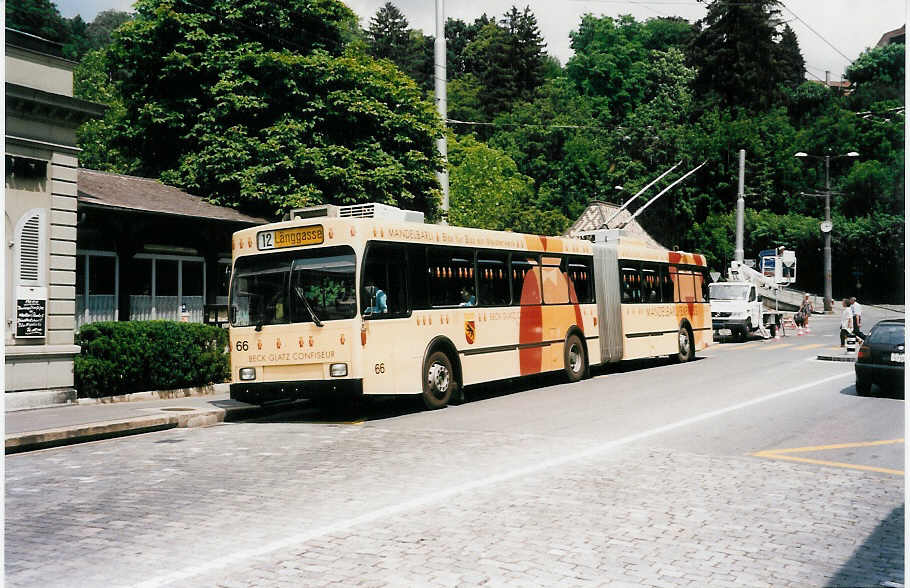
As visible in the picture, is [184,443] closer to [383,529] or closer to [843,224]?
[383,529]

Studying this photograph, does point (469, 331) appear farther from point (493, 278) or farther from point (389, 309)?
point (389, 309)

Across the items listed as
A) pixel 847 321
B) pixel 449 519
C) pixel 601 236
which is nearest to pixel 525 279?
pixel 601 236

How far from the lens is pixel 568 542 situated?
6.20 meters

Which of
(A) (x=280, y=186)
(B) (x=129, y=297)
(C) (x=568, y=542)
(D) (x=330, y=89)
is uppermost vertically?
(D) (x=330, y=89)

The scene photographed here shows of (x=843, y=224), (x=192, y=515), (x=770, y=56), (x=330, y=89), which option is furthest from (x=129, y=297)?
(x=770, y=56)

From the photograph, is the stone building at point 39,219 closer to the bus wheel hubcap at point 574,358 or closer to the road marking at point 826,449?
the bus wheel hubcap at point 574,358

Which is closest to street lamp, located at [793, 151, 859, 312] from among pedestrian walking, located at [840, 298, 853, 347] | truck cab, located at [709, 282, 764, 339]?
truck cab, located at [709, 282, 764, 339]

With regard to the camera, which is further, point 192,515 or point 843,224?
point 843,224

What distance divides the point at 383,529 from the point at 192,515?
174cm

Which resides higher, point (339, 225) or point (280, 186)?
point (280, 186)

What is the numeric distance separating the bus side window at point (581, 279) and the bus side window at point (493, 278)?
9.28ft

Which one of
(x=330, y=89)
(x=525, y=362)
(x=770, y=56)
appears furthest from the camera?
(x=770, y=56)

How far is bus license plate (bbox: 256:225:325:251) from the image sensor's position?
13656 millimetres

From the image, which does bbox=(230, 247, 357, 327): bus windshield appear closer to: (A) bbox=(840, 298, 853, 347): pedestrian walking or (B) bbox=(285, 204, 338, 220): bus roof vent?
(B) bbox=(285, 204, 338, 220): bus roof vent
